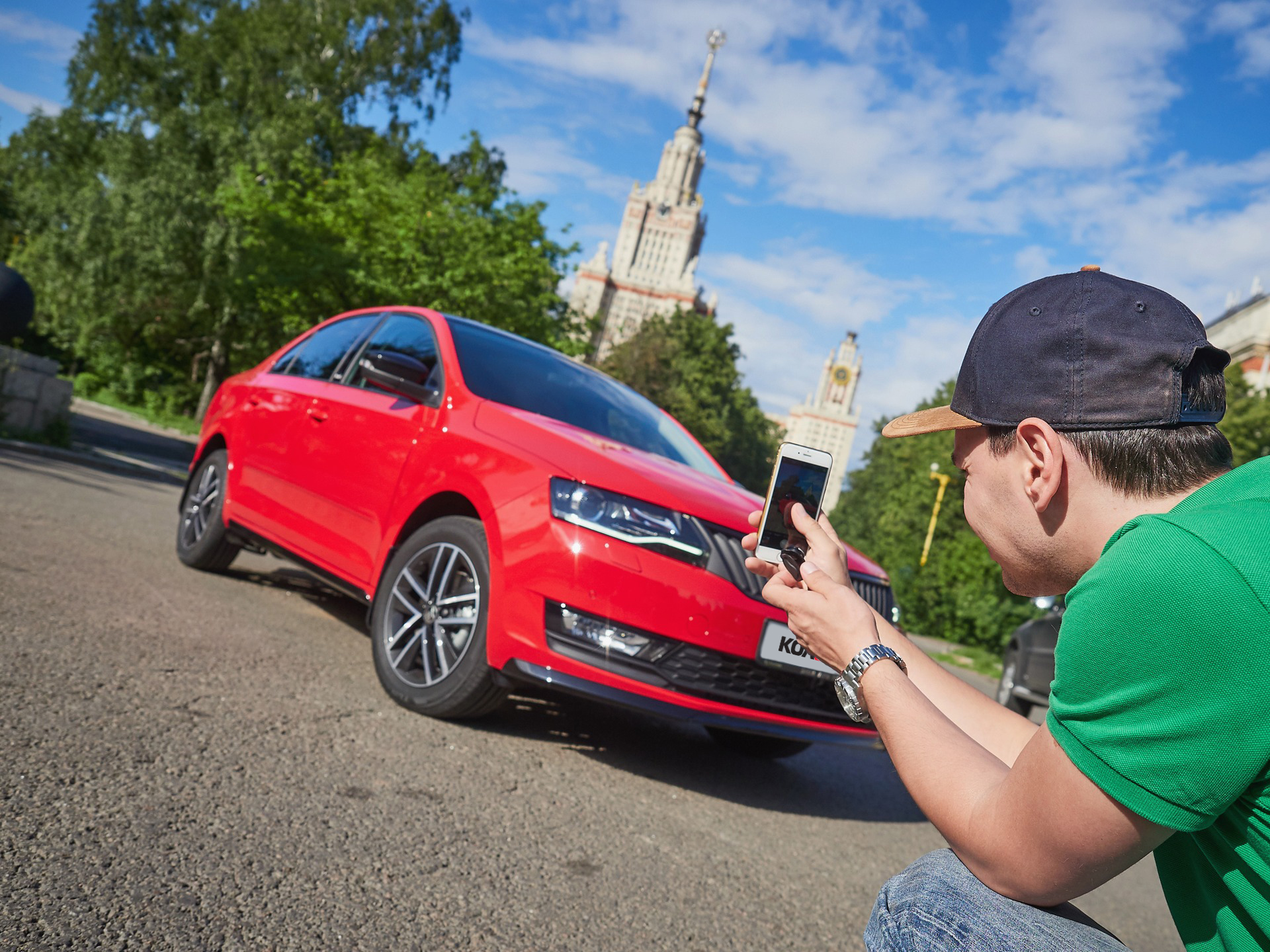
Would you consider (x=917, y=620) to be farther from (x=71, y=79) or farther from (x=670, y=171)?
(x=670, y=171)

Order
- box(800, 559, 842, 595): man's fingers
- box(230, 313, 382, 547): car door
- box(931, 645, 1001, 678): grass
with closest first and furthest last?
box(800, 559, 842, 595): man's fingers < box(230, 313, 382, 547): car door < box(931, 645, 1001, 678): grass

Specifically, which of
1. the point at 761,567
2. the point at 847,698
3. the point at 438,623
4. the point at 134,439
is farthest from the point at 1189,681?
the point at 134,439

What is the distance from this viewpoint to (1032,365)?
1.47 metres

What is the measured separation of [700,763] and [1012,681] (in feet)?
22.0

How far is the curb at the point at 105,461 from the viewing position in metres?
10.5

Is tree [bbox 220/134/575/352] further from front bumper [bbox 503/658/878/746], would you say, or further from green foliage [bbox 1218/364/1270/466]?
front bumper [bbox 503/658/878/746]

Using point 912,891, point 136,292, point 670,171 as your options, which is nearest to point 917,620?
point 912,891

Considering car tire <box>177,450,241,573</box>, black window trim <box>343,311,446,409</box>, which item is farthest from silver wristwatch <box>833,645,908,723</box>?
car tire <box>177,450,241,573</box>

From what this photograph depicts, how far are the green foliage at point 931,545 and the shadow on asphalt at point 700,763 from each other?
1.65 meters

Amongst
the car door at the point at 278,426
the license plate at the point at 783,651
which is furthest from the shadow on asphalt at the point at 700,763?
the car door at the point at 278,426

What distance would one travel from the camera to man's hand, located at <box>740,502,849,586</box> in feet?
6.19

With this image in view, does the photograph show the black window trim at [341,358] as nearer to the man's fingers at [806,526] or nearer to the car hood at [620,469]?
the car hood at [620,469]

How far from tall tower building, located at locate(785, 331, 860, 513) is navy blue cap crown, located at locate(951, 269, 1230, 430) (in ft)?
565

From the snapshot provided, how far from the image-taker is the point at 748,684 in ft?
11.6
